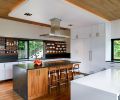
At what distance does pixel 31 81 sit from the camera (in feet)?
10.8

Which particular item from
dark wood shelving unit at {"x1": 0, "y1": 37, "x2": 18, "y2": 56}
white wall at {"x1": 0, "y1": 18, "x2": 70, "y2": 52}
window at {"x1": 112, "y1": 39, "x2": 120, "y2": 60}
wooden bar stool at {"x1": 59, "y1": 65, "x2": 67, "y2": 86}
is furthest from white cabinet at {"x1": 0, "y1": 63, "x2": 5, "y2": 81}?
window at {"x1": 112, "y1": 39, "x2": 120, "y2": 60}

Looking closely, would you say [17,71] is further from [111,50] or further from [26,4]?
[111,50]

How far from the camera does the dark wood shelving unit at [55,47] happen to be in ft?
23.2

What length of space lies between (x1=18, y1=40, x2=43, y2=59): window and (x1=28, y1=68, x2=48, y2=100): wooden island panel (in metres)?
2.95

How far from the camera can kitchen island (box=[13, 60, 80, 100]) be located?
3.24 meters

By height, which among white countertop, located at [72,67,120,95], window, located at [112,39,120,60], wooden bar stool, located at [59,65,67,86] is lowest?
wooden bar stool, located at [59,65,67,86]

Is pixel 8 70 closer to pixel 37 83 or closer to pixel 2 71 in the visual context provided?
pixel 2 71

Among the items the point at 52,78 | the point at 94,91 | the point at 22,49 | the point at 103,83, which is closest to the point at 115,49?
the point at 52,78

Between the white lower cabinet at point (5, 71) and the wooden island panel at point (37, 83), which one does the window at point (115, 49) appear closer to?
the wooden island panel at point (37, 83)

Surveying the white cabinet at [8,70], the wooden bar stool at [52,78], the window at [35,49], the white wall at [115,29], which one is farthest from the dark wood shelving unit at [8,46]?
the white wall at [115,29]

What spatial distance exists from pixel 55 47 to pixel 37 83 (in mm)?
4211

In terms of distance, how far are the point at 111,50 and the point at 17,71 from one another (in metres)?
4.29

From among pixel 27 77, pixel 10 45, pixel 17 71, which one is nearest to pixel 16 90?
pixel 17 71

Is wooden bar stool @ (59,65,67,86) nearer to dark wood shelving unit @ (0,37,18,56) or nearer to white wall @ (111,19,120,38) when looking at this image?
dark wood shelving unit @ (0,37,18,56)
